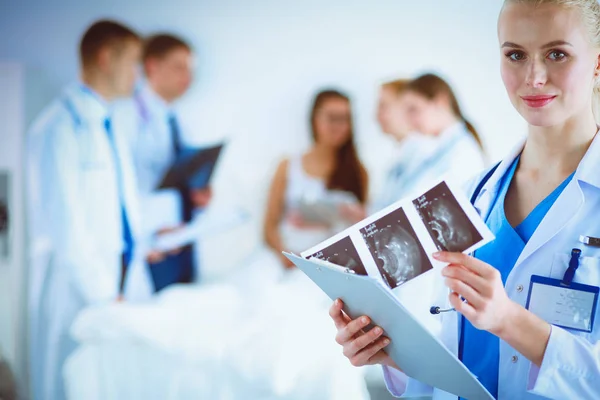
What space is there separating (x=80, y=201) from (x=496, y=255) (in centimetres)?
256

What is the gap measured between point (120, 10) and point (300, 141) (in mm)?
1208

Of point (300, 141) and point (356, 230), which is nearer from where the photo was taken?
point (356, 230)

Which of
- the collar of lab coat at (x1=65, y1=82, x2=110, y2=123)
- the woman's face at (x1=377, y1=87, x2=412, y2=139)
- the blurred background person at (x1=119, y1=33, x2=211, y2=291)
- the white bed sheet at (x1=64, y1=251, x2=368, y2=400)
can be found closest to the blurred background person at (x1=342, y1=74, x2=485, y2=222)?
the woman's face at (x1=377, y1=87, x2=412, y2=139)

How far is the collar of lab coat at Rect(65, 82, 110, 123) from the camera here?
3.34 meters

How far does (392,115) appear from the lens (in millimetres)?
3283

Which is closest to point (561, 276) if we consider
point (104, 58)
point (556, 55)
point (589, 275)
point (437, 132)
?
point (589, 275)

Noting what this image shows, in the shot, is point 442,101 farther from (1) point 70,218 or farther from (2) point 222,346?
(1) point 70,218

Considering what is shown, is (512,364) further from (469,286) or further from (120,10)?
(120,10)

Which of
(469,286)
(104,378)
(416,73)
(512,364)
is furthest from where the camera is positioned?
(416,73)

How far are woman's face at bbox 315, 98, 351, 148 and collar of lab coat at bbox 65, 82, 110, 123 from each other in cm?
114

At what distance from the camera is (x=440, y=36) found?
3.24m

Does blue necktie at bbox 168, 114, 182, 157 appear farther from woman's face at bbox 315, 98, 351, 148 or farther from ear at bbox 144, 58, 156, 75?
woman's face at bbox 315, 98, 351, 148

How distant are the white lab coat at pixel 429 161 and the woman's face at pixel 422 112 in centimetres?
5

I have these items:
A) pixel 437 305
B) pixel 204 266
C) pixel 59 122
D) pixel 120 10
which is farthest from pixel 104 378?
pixel 437 305
